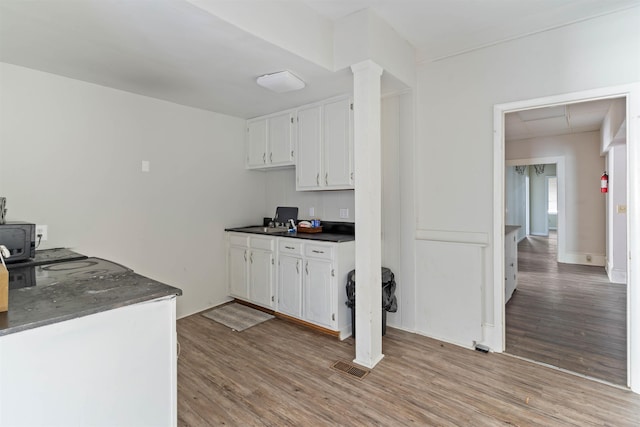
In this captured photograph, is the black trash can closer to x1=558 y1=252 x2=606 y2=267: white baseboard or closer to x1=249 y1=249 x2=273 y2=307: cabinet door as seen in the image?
x1=249 y1=249 x2=273 y2=307: cabinet door

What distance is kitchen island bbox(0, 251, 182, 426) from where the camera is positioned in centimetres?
104

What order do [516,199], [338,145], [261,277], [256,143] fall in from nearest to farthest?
[338,145], [261,277], [256,143], [516,199]

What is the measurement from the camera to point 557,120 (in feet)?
16.2

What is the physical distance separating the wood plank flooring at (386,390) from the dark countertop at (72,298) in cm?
94

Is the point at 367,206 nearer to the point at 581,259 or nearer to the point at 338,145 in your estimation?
the point at 338,145

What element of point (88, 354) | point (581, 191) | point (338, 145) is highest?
point (338, 145)

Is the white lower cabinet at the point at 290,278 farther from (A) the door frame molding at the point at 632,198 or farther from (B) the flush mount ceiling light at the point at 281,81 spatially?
(A) the door frame molding at the point at 632,198

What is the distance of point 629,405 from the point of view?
1953mm

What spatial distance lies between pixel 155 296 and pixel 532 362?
271 centimetres

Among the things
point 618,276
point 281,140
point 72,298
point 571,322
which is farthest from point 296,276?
point 618,276

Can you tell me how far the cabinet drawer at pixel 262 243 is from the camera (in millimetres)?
3416

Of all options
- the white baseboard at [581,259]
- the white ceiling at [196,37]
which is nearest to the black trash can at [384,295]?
the white ceiling at [196,37]

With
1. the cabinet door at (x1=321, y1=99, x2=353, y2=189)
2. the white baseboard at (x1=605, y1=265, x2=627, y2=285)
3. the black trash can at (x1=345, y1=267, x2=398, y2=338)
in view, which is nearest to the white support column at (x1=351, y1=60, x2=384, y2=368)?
the black trash can at (x1=345, y1=267, x2=398, y2=338)

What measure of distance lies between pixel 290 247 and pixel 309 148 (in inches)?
41.9
